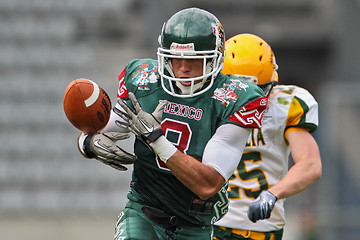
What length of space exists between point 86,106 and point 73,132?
252 inches

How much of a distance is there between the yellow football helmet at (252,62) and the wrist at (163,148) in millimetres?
1261

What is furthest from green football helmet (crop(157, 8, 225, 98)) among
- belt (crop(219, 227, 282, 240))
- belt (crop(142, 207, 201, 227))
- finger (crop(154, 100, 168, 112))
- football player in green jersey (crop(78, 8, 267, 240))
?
belt (crop(219, 227, 282, 240))

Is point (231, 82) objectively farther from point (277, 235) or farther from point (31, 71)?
point (31, 71)

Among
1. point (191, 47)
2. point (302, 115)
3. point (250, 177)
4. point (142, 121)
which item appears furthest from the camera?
point (250, 177)

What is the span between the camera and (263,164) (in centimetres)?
482

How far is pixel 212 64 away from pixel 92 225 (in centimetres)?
581

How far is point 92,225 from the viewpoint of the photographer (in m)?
9.45

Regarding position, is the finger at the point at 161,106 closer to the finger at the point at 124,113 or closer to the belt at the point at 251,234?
A: the finger at the point at 124,113

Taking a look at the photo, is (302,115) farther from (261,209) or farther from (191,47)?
(191,47)

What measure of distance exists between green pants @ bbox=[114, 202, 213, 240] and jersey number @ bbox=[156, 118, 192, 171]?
421mm

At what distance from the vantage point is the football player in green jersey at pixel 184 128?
3.87m

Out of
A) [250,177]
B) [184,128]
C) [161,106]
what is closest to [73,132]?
[250,177]

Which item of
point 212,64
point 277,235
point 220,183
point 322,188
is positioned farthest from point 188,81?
point 322,188

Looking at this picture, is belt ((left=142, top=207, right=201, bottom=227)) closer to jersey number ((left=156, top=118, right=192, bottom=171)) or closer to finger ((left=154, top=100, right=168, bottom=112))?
jersey number ((left=156, top=118, right=192, bottom=171))
